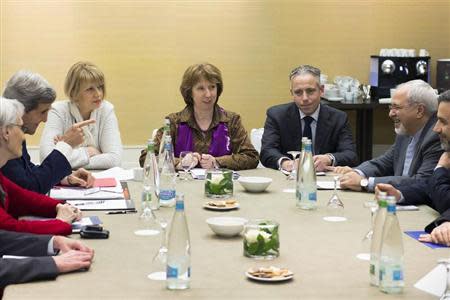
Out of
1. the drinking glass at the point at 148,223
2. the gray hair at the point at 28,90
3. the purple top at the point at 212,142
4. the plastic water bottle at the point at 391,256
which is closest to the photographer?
the plastic water bottle at the point at 391,256

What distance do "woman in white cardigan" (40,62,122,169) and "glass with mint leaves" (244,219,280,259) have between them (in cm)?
230

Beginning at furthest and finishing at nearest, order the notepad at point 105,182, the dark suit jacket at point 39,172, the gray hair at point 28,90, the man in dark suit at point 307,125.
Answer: the man in dark suit at point 307,125
the notepad at point 105,182
the gray hair at point 28,90
the dark suit jacket at point 39,172

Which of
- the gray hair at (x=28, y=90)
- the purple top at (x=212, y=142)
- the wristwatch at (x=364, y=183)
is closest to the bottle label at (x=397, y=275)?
the wristwatch at (x=364, y=183)

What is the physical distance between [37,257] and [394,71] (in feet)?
18.0

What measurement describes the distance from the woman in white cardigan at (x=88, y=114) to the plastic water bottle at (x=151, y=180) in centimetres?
129

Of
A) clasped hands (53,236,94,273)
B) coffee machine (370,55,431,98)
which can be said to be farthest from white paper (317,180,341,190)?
coffee machine (370,55,431,98)

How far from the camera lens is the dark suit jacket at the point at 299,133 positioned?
483 centimetres

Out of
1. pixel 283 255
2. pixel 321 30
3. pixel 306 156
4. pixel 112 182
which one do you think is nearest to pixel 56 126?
pixel 112 182

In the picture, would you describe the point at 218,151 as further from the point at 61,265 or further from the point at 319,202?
the point at 61,265

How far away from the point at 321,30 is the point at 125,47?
75.5 inches

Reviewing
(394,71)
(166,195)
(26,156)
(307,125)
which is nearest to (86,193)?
(26,156)

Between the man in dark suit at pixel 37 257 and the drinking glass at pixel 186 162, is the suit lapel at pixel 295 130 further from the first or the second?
the man in dark suit at pixel 37 257

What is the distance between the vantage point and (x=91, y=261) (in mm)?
2391

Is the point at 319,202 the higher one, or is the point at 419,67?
the point at 419,67
